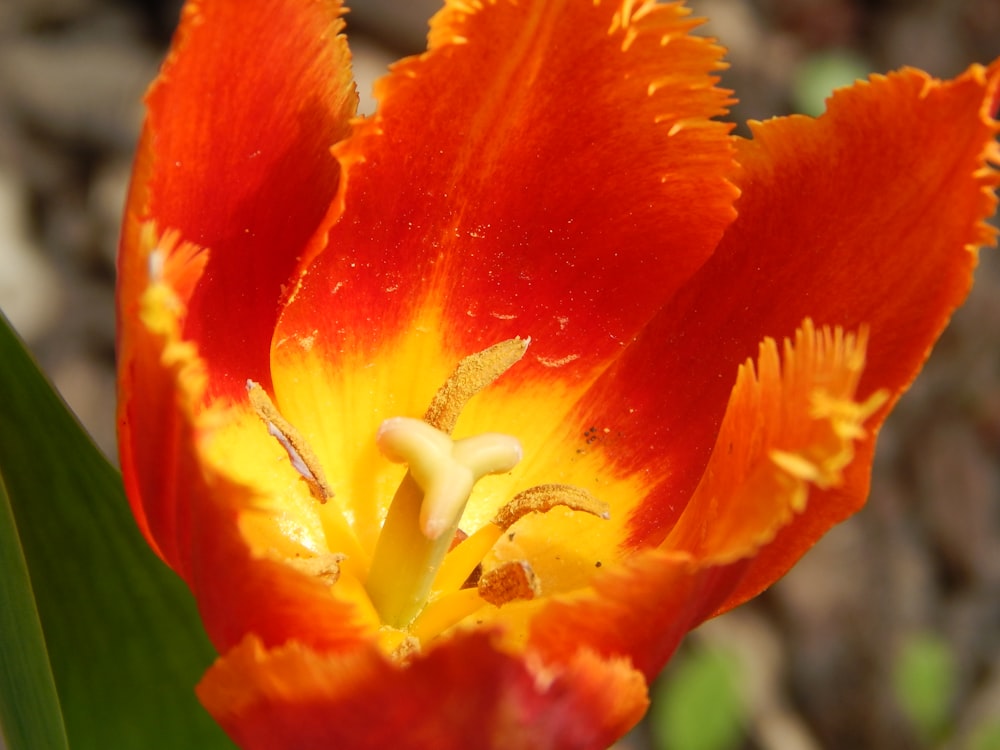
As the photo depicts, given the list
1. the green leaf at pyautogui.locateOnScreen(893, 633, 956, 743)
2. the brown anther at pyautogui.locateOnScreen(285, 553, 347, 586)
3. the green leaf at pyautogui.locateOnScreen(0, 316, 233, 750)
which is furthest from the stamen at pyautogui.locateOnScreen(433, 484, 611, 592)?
the green leaf at pyautogui.locateOnScreen(893, 633, 956, 743)

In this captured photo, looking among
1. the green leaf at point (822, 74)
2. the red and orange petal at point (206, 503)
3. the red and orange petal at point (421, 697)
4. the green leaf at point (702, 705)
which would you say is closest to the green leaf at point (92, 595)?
the red and orange petal at point (206, 503)

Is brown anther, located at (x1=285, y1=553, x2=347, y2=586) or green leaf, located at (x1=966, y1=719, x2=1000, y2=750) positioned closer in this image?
brown anther, located at (x1=285, y1=553, x2=347, y2=586)

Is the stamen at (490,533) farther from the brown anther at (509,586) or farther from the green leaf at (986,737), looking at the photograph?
the green leaf at (986,737)

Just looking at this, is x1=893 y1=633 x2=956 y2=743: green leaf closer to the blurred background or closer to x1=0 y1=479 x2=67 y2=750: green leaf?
the blurred background

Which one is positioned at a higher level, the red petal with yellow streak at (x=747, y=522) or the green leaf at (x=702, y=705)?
the red petal with yellow streak at (x=747, y=522)

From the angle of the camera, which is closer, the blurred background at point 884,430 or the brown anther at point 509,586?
the brown anther at point 509,586

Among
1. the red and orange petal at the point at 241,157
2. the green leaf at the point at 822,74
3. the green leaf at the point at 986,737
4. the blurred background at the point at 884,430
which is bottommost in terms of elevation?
the green leaf at the point at 986,737
